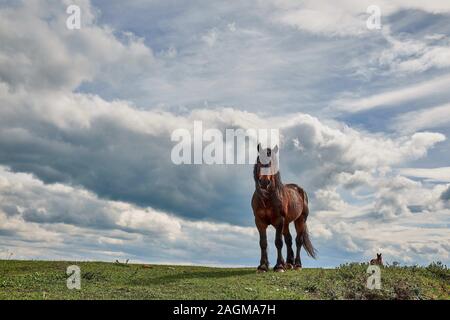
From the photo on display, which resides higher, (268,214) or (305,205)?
(305,205)

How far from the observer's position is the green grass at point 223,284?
58.5ft

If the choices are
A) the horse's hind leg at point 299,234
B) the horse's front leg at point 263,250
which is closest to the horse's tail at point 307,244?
the horse's hind leg at point 299,234

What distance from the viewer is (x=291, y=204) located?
24875mm

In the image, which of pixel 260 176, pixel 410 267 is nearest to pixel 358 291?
pixel 260 176

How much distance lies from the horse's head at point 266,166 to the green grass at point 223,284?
391 centimetres

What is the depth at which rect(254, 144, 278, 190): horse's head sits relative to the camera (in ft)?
73.2

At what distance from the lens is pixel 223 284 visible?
19531mm

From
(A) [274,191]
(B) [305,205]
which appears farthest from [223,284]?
(B) [305,205]

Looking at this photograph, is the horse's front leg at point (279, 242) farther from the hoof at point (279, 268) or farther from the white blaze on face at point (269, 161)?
the white blaze on face at point (269, 161)

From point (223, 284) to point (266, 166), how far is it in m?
5.52

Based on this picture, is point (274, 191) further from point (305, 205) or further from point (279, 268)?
point (305, 205)

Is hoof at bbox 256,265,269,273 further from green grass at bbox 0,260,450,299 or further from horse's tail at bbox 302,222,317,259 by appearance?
horse's tail at bbox 302,222,317,259
